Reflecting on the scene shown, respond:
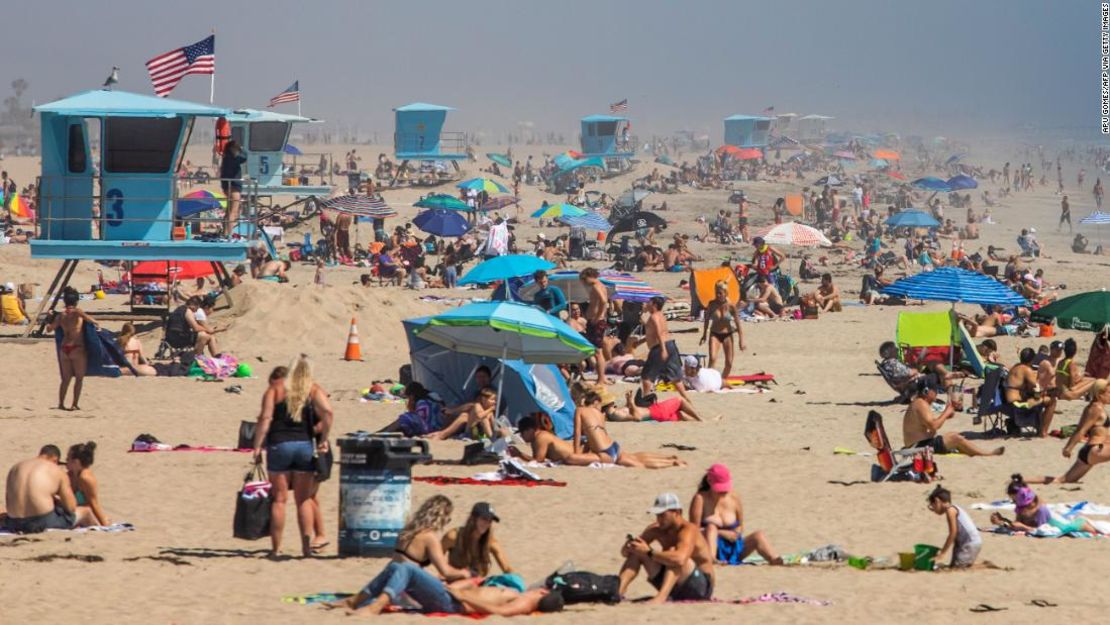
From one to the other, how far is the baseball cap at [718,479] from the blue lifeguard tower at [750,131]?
70.0 meters

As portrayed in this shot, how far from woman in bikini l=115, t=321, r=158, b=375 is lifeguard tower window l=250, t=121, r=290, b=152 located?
21.1 meters

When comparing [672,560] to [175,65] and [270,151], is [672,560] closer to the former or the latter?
[175,65]

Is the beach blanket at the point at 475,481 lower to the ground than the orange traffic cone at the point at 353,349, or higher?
higher

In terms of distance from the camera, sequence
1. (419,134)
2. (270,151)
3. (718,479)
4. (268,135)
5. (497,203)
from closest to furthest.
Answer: (718,479), (268,135), (270,151), (497,203), (419,134)

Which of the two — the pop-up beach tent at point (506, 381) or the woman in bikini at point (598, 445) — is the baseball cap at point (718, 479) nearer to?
the woman in bikini at point (598, 445)

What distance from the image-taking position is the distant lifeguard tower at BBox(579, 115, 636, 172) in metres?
69.3

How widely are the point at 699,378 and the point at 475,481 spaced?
617 cm

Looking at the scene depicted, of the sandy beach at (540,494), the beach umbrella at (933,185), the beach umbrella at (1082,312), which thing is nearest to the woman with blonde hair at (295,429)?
the sandy beach at (540,494)

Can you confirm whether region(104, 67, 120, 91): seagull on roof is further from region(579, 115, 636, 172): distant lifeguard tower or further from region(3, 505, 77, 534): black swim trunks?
region(579, 115, 636, 172): distant lifeguard tower

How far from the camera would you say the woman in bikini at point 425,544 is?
29.7 ft

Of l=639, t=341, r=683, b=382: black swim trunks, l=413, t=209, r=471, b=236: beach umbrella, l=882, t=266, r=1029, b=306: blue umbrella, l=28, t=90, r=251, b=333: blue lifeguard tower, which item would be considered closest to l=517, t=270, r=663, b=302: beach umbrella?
l=639, t=341, r=683, b=382: black swim trunks

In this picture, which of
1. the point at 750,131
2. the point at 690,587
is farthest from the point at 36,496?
the point at 750,131

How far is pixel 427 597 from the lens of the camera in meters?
8.91

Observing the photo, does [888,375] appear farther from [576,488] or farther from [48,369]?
[48,369]
